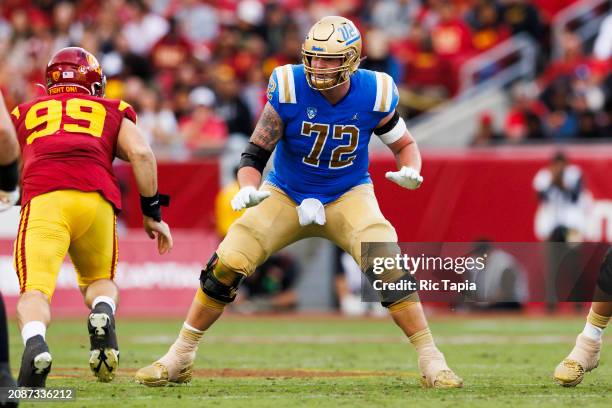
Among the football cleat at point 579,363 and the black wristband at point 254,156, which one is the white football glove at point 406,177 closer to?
the black wristband at point 254,156

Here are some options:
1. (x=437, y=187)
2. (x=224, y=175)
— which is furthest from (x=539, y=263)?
(x=224, y=175)

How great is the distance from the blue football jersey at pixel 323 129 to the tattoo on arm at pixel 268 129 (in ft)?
0.11

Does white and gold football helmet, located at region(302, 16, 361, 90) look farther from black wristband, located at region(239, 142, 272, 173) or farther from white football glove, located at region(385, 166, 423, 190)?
white football glove, located at region(385, 166, 423, 190)

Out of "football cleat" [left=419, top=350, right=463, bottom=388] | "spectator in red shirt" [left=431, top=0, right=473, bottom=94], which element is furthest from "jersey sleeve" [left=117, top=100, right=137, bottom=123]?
"spectator in red shirt" [left=431, top=0, right=473, bottom=94]

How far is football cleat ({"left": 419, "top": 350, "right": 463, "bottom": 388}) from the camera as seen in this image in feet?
22.0

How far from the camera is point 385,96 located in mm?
7027

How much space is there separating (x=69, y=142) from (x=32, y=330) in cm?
109

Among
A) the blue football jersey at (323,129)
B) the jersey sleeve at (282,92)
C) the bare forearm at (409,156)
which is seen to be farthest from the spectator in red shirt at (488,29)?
the jersey sleeve at (282,92)

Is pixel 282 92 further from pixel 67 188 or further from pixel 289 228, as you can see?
pixel 67 188

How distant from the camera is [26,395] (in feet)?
19.6

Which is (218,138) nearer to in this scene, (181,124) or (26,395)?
(181,124)

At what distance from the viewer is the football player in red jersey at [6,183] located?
526 centimetres

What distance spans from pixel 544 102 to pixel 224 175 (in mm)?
4175

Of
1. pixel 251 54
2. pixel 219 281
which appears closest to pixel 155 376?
pixel 219 281
